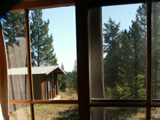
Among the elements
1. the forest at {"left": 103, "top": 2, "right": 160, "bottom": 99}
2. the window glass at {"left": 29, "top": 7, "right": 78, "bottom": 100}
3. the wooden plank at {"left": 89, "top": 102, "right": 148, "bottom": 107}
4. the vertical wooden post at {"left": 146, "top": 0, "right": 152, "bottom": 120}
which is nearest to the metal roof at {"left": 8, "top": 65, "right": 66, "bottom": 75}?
the window glass at {"left": 29, "top": 7, "right": 78, "bottom": 100}

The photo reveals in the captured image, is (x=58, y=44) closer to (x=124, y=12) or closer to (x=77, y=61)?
(x=77, y=61)

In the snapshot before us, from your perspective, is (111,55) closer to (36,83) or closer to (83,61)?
(83,61)

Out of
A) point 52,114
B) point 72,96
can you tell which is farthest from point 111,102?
point 52,114

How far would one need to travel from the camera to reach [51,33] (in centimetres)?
→ 189

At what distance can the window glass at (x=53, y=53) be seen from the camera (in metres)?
1.83

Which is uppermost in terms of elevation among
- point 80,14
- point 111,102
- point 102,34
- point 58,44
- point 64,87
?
point 80,14

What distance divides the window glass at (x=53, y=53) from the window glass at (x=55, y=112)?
5.9 inches

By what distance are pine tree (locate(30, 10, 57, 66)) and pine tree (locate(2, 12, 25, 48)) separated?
20 cm

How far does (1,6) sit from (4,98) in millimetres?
1617

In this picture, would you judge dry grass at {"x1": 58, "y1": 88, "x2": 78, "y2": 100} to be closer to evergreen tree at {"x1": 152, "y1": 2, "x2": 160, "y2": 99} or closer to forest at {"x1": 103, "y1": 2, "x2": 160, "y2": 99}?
forest at {"x1": 103, "y1": 2, "x2": 160, "y2": 99}

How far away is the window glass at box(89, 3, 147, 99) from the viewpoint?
1.69m

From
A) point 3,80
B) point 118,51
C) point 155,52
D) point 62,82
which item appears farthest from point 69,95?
point 155,52

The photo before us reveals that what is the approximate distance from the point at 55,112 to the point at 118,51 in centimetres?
150

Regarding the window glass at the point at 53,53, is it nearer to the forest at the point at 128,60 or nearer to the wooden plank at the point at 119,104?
the forest at the point at 128,60
